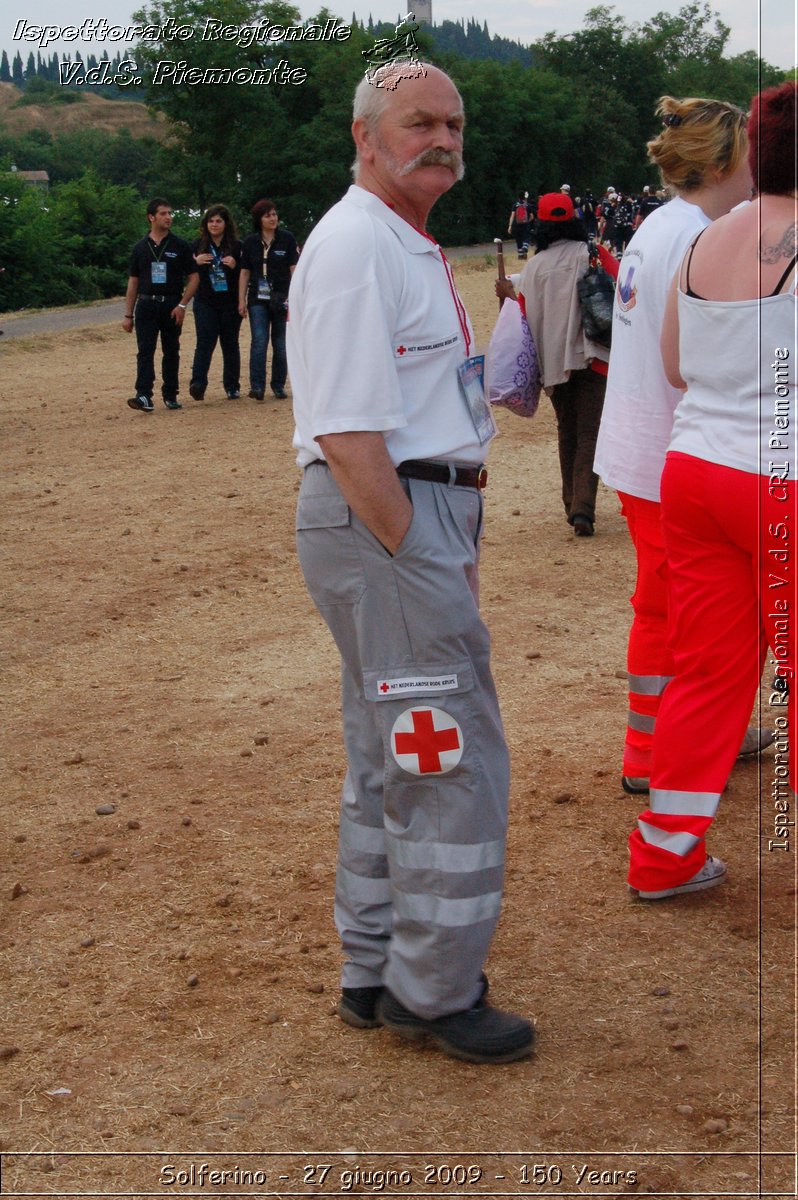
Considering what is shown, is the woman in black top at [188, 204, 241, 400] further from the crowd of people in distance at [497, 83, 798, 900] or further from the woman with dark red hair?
the woman with dark red hair

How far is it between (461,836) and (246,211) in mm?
43136

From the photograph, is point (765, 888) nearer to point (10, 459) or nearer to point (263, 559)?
point (263, 559)

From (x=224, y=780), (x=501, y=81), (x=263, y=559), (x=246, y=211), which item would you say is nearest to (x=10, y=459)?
(x=263, y=559)

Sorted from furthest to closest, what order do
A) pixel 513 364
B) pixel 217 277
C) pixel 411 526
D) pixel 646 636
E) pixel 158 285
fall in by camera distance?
pixel 217 277, pixel 158 285, pixel 513 364, pixel 646 636, pixel 411 526

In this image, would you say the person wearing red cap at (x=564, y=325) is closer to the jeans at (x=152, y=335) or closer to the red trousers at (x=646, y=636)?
the red trousers at (x=646, y=636)

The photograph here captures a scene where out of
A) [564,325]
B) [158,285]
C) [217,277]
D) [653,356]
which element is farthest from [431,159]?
[217,277]

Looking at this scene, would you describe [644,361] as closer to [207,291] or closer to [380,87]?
[380,87]

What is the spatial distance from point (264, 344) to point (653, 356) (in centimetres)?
1036

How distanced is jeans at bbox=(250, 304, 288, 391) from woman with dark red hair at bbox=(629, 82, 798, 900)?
411 inches

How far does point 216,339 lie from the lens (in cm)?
1430

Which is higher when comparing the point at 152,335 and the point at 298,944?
the point at 152,335

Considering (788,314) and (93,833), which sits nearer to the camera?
(788,314)

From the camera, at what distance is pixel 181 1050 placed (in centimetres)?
320

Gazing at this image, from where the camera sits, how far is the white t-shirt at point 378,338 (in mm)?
2707
